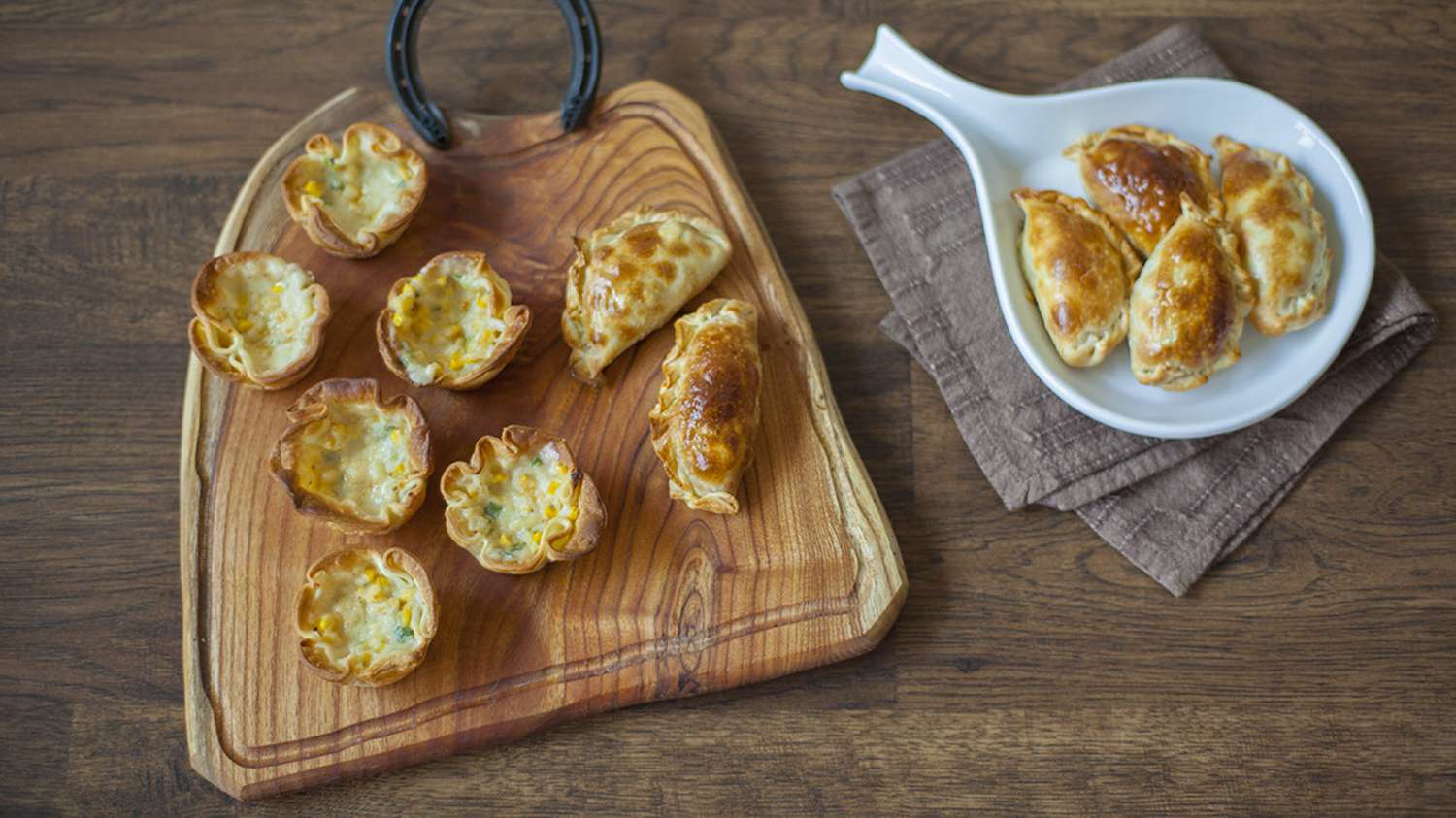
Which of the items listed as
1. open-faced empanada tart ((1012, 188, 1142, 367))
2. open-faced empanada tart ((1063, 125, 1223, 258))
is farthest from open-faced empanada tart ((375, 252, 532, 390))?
open-faced empanada tart ((1063, 125, 1223, 258))

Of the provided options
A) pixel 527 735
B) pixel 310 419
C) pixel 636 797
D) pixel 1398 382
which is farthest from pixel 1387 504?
pixel 310 419

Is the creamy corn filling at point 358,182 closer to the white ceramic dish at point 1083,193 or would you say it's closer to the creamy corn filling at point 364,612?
the creamy corn filling at point 364,612

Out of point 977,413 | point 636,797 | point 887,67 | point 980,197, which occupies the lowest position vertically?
point 636,797

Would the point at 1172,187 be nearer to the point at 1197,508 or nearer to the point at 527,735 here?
the point at 1197,508

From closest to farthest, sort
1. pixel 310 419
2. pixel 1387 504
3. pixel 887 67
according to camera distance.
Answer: pixel 310 419
pixel 1387 504
pixel 887 67

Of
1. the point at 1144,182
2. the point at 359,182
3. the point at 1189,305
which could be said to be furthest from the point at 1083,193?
the point at 359,182

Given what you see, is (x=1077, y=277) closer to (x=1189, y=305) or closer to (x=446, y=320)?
(x=1189, y=305)

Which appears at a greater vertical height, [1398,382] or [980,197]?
[980,197]
